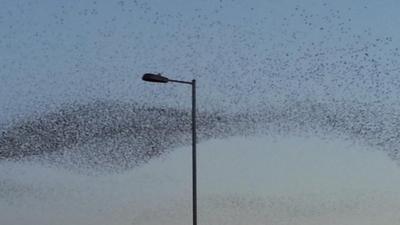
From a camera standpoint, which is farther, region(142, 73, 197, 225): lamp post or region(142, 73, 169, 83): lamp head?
region(142, 73, 197, 225): lamp post

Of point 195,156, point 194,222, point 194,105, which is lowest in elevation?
point 194,222

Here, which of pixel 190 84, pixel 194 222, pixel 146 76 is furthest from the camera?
pixel 190 84

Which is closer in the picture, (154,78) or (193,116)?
(154,78)

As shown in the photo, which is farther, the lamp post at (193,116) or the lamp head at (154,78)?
the lamp post at (193,116)

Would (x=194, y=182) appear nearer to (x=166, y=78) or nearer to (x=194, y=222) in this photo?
(x=194, y=222)

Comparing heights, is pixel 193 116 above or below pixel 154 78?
below

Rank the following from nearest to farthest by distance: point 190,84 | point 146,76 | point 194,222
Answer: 1. point 146,76
2. point 194,222
3. point 190,84

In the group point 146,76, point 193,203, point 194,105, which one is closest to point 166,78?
point 146,76

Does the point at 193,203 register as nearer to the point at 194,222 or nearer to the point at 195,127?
the point at 194,222

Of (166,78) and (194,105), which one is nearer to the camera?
(166,78)

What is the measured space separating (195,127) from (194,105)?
2.54 ft

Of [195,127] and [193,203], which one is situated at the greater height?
[195,127]

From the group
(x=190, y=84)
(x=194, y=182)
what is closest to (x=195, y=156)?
(x=194, y=182)

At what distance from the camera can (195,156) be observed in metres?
22.9
